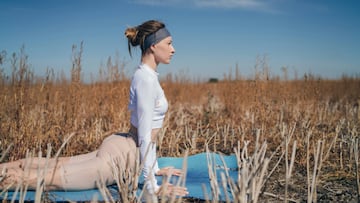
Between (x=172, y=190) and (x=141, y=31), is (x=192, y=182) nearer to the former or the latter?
(x=172, y=190)

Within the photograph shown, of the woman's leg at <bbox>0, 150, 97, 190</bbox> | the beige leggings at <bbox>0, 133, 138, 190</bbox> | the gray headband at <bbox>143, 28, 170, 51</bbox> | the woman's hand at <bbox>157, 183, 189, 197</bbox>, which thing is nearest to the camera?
the woman's hand at <bbox>157, 183, 189, 197</bbox>

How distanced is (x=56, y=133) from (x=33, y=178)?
197cm

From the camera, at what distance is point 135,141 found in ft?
8.43

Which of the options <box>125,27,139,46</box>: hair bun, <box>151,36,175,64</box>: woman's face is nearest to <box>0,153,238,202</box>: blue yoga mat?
<box>151,36,175,64</box>: woman's face

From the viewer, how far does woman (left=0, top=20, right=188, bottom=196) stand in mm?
2223

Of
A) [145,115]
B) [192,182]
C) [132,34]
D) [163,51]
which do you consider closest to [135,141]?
[145,115]

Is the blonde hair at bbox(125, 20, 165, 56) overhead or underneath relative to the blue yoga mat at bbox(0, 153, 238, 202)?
overhead

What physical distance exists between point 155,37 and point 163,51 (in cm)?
11

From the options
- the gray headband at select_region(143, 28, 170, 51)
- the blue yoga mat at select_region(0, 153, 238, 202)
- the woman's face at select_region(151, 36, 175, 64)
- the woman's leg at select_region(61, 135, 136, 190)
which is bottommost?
the blue yoga mat at select_region(0, 153, 238, 202)

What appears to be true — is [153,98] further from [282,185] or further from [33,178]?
[282,185]

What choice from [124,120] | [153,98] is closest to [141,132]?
[153,98]

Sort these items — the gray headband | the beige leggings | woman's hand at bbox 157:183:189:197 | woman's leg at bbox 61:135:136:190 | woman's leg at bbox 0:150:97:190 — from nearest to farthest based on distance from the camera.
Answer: woman's hand at bbox 157:183:189:197, woman's leg at bbox 0:150:97:190, the beige leggings, woman's leg at bbox 61:135:136:190, the gray headband

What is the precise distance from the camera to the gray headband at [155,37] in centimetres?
250

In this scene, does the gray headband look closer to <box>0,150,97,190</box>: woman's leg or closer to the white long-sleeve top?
the white long-sleeve top
